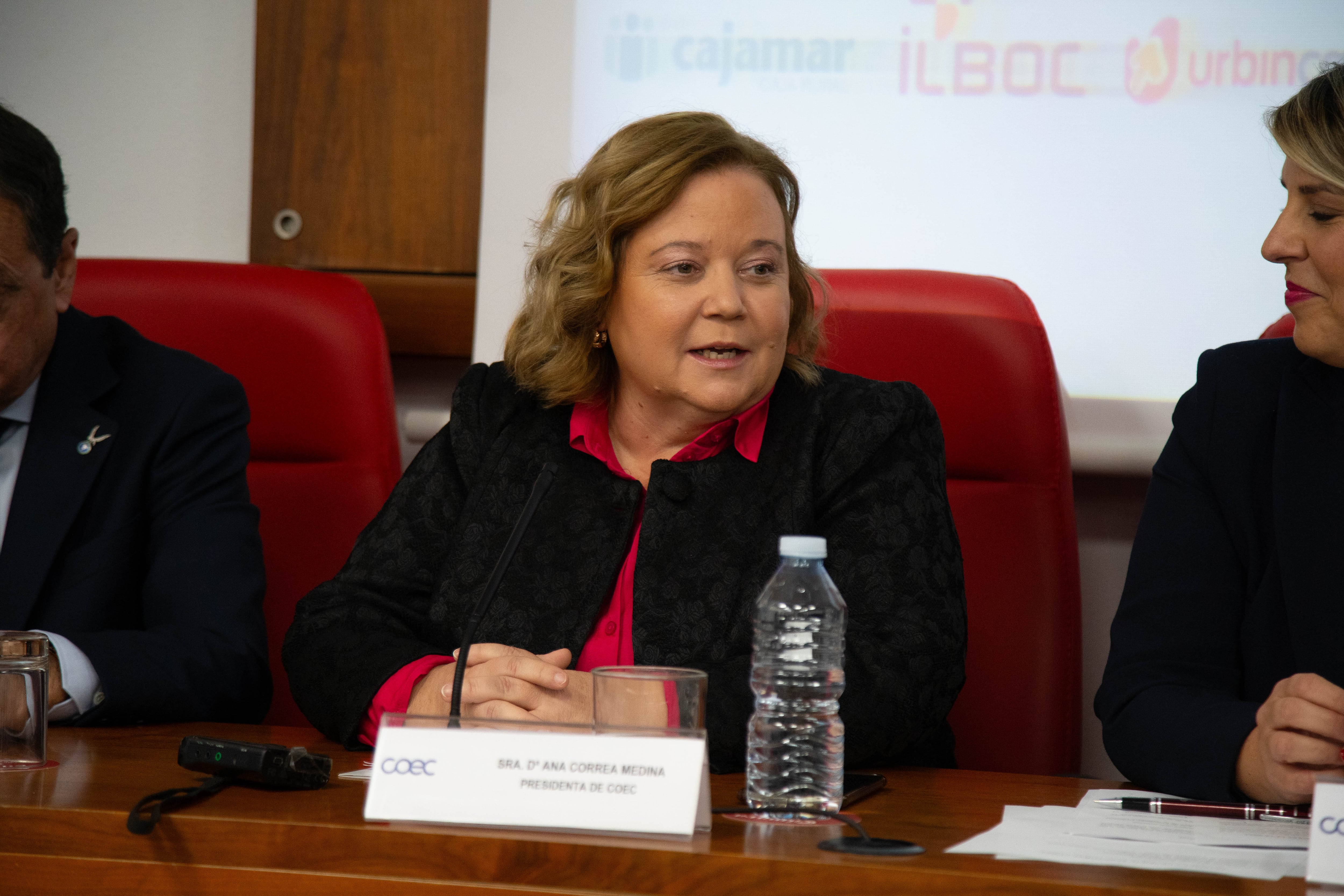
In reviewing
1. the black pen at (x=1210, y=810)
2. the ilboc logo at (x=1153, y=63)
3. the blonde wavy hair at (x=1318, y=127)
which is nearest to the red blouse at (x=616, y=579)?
the black pen at (x=1210, y=810)

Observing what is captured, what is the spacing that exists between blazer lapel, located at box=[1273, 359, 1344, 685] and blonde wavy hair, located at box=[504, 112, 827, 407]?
59 centimetres

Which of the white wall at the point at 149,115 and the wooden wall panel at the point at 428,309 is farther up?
the white wall at the point at 149,115

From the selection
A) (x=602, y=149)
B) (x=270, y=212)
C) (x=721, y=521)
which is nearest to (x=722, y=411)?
(x=721, y=521)

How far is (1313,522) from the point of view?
54.8 inches

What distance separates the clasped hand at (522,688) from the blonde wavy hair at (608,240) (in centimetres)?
53

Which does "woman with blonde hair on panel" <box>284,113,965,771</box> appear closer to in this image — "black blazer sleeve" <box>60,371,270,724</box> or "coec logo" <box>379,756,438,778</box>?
"black blazer sleeve" <box>60,371,270,724</box>

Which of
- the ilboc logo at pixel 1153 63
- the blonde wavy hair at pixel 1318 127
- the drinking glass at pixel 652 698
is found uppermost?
the ilboc logo at pixel 1153 63

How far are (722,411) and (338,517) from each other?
2.50 feet

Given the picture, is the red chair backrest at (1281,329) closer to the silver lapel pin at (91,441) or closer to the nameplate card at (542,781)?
the nameplate card at (542,781)

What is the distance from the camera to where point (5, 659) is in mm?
1107

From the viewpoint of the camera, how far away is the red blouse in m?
1.37

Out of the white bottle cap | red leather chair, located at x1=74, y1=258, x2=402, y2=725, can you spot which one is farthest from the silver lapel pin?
the white bottle cap

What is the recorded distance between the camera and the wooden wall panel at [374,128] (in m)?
2.48

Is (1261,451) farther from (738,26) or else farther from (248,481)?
(248,481)
